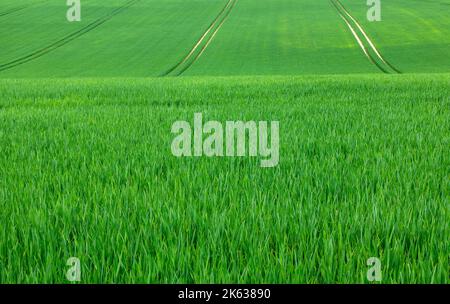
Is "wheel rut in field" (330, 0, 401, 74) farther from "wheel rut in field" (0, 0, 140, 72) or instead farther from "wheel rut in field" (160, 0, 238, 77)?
"wheel rut in field" (0, 0, 140, 72)

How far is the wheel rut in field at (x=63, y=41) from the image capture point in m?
38.6

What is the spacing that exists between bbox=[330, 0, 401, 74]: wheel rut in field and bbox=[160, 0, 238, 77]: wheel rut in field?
1475 centimetres

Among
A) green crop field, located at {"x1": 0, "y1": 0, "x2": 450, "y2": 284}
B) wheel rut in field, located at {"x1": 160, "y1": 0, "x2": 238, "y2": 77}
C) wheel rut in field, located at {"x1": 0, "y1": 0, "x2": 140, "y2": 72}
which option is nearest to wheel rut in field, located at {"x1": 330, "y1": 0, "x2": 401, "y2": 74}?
wheel rut in field, located at {"x1": 160, "y1": 0, "x2": 238, "y2": 77}

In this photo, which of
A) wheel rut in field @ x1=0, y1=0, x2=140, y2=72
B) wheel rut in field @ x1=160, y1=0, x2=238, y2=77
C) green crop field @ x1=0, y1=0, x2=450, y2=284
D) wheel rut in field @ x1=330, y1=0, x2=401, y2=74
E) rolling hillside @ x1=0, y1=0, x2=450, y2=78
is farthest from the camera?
wheel rut in field @ x1=0, y1=0, x2=140, y2=72

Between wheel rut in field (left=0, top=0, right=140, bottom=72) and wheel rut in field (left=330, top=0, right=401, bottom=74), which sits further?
wheel rut in field (left=0, top=0, right=140, bottom=72)

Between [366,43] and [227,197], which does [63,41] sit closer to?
[366,43]

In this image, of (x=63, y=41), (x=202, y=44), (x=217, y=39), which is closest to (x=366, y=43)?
(x=217, y=39)

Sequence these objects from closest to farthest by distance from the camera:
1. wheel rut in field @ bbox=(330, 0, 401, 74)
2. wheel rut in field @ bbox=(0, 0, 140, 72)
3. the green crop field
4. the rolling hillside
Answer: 1. the green crop field
2. wheel rut in field @ bbox=(330, 0, 401, 74)
3. the rolling hillside
4. wheel rut in field @ bbox=(0, 0, 140, 72)

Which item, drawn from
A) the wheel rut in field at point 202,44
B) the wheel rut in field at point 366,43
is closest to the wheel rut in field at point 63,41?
the wheel rut in field at point 202,44

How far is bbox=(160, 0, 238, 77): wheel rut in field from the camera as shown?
36.6 meters

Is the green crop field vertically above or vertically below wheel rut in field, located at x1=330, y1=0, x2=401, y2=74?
below

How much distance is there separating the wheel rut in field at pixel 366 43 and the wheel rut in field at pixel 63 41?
29035mm

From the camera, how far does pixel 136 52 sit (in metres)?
43.1
